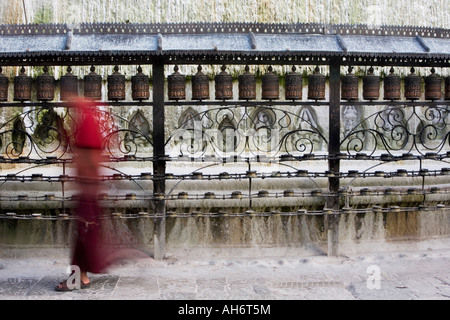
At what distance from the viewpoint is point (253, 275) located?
4934mm

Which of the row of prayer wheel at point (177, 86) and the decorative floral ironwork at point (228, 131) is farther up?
the row of prayer wheel at point (177, 86)

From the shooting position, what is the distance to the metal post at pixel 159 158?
5211mm

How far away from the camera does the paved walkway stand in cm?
441

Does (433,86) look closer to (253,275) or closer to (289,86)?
(289,86)

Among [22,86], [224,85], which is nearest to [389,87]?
[224,85]

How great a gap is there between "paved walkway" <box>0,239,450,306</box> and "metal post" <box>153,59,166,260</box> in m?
0.20

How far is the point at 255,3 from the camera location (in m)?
7.98

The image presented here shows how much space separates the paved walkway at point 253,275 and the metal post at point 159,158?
20 cm

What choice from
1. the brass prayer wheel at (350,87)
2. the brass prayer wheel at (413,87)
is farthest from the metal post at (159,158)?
the brass prayer wheel at (413,87)

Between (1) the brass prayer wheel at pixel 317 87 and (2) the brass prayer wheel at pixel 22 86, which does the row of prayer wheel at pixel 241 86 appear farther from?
(2) the brass prayer wheel at pixel 22 86

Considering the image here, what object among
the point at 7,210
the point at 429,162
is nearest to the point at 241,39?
the point at 7,210

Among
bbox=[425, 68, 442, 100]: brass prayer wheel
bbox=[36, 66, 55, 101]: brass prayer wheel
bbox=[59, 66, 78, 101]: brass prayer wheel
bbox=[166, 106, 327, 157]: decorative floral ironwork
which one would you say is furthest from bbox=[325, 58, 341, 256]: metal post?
bbox=[36, 66, 55, 101]: brass prayer wheel

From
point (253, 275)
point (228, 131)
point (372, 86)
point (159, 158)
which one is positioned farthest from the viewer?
point (228, 131)

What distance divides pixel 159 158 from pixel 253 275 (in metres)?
1.26
